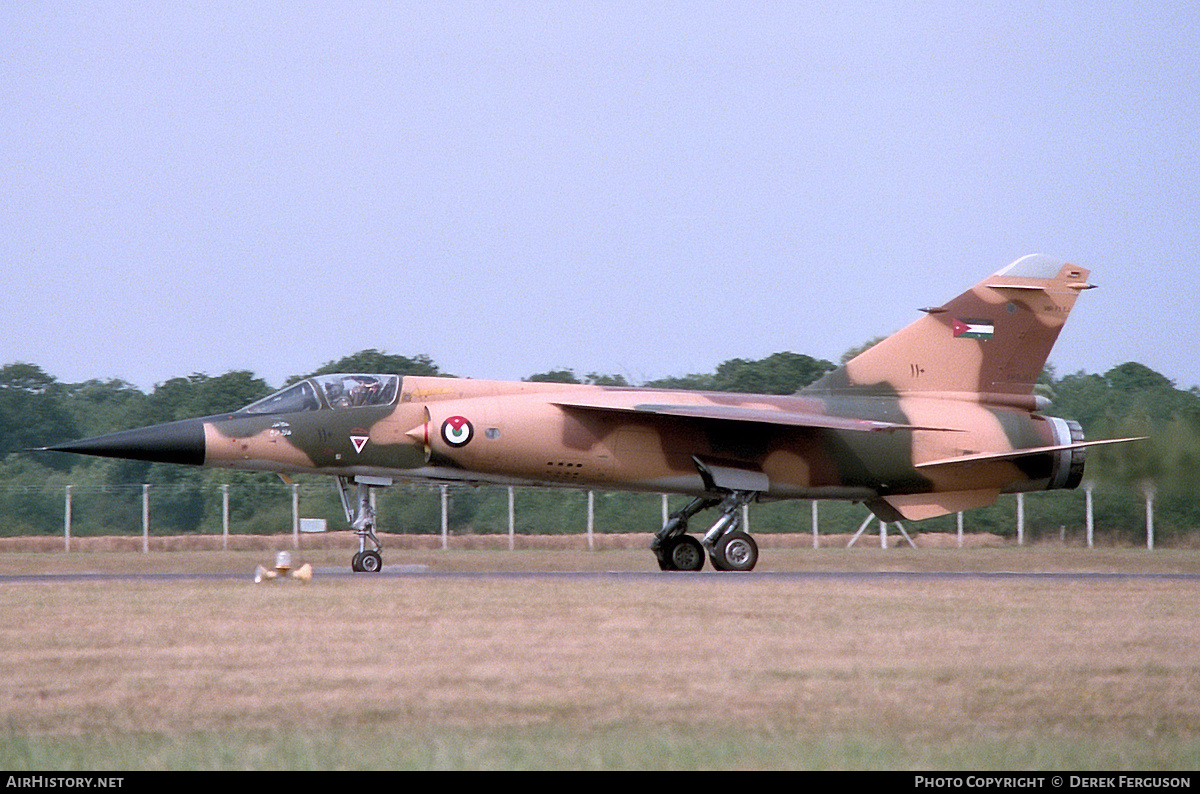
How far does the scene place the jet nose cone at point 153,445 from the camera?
1578 cm

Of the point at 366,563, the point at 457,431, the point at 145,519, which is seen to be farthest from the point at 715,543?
the point at 145,519

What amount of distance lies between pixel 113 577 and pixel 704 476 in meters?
6.78

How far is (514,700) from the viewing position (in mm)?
7055

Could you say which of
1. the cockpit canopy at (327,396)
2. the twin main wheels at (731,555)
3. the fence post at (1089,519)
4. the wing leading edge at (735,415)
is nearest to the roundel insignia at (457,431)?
the cockpit canopy at (327,396)

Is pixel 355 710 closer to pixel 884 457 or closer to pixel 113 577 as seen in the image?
pixel 113 577

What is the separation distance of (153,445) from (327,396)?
6.65 ft

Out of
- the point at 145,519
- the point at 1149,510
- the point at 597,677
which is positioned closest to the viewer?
the point at 597,677

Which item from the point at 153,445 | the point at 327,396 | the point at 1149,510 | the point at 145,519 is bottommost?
the point at 145,519

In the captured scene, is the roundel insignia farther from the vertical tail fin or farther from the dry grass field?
the vertical tail fin

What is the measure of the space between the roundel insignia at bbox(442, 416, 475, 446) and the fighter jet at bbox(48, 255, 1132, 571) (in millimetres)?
16

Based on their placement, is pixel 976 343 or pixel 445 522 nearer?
pixel 976 343

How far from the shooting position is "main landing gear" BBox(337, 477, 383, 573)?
16.0 m

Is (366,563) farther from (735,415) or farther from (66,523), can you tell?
(66,523)

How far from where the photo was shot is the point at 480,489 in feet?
85.6
